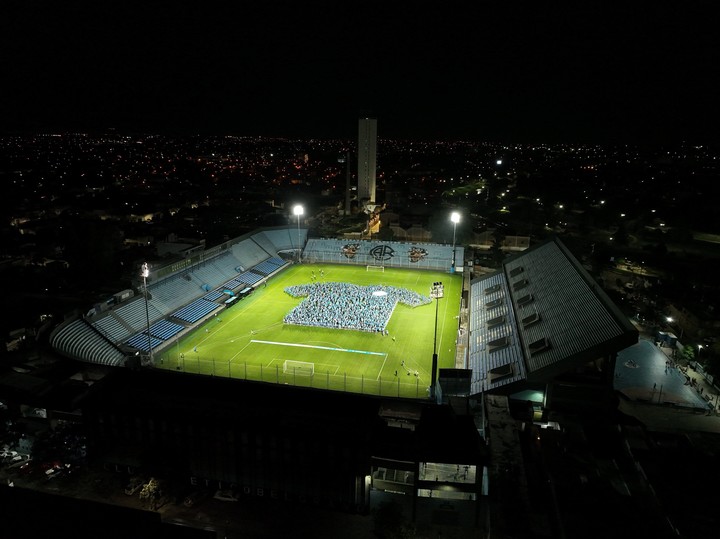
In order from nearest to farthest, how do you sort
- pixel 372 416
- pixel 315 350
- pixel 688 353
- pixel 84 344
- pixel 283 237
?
1. pixel 372 416
2. pixel 688 353
3. pixel 84 344
4. pixel 315 350
5. pixel 283 237

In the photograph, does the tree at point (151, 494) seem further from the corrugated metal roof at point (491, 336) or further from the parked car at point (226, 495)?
the corrugated metal roof at point (491, 336)

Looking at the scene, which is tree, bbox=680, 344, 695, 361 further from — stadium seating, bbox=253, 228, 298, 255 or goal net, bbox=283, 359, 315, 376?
stadium seating, bbox=253, 228, 298, 255

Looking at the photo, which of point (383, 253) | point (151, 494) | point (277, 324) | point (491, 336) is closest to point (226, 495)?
point (151, 494)

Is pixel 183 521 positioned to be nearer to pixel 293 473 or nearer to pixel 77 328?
pixel 293 473

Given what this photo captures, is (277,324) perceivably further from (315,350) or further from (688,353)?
(688,353)

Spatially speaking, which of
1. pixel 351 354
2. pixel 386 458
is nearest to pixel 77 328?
pixel 351 354

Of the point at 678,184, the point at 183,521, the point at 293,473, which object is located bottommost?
the point at 183,521

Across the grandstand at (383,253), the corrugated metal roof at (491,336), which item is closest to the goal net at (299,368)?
the corrugated metal roof at (491,336)
